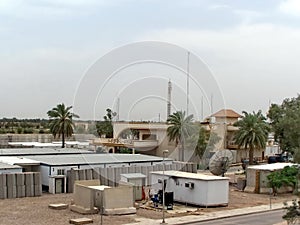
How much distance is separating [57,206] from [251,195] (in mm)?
16982

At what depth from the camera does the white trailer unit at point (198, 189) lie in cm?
3541

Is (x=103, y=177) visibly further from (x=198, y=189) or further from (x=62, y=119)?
(x=62, y=119)

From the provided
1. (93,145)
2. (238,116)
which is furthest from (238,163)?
(93,145)

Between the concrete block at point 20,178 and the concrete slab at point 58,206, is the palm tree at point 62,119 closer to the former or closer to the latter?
the concrete block at point 20,178

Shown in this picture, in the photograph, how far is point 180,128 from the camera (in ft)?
189

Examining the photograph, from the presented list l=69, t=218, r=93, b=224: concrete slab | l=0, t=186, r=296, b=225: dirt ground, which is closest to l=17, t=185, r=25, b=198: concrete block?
l=0, t=186, r=296, b=225: dirt ground

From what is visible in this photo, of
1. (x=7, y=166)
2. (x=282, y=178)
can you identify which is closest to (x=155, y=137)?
(x=282, y=178)

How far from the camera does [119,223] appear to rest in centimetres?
2898

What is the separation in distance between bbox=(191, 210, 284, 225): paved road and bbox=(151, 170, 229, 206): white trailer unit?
3031 mm

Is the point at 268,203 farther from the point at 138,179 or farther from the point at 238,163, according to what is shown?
the point at 238,163

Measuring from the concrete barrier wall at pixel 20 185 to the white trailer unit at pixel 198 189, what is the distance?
928 cm

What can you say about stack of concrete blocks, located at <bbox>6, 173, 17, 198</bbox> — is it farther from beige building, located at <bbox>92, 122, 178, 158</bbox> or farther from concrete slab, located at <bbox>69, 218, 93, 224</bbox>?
beige building, located at <bbox>92, 122, 178, 158</bbox>

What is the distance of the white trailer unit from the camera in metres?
35.4

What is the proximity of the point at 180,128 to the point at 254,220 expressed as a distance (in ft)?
86.2
